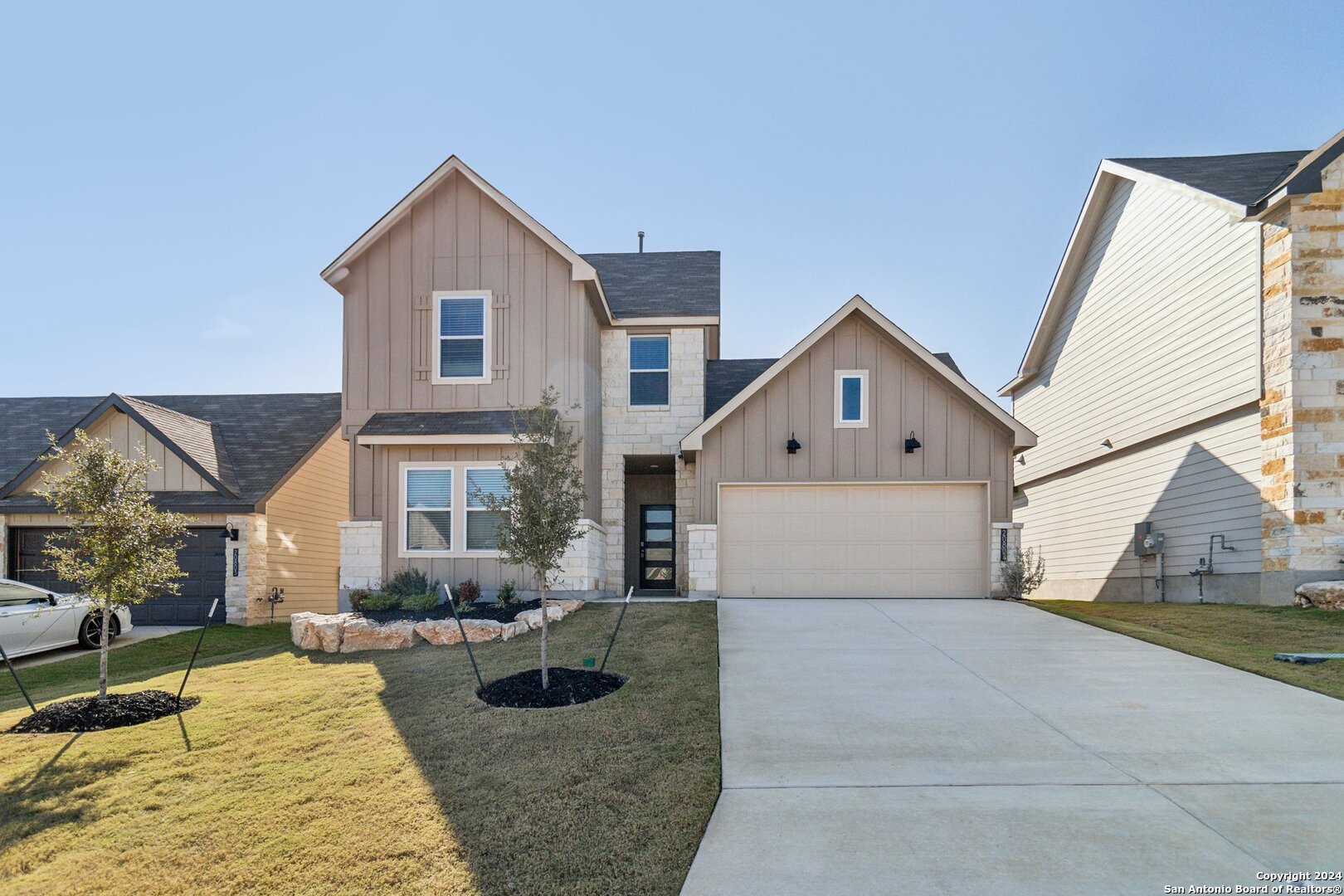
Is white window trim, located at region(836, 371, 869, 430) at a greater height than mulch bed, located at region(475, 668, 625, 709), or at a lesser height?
greater

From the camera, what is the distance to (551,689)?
8039mm

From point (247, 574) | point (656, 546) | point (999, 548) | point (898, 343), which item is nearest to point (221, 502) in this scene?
point (247, 574)

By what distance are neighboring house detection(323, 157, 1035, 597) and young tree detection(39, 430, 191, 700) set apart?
5.00 m

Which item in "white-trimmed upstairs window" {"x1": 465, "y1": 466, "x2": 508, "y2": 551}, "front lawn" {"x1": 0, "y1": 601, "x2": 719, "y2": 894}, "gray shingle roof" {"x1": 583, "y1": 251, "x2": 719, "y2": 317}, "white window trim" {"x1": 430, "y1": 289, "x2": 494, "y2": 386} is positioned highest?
"gray shingle roof" {"x1": 583, "y1": 251, "x2": 719, "y2": 317}

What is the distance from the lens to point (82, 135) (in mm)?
13344

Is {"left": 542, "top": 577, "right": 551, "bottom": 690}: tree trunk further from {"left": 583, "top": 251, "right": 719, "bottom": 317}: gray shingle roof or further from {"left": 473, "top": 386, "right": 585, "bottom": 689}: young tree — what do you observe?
{"left": 583, "top": 251, "right": 719, "bottom": 317}: gray shingle roof

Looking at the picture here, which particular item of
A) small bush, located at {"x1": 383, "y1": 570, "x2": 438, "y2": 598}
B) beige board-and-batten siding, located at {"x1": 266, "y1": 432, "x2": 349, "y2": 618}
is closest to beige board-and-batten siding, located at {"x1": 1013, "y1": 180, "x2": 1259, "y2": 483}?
small bush, located at {"x1": 383, "y1": 570, "x2": 438, "y2": 598}

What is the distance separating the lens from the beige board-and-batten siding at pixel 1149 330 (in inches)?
515

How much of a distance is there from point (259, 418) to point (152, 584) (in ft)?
36.1

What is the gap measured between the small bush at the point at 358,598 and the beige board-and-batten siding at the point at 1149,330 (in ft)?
47.5

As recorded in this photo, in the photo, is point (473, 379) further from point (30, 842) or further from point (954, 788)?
point (954, 788)

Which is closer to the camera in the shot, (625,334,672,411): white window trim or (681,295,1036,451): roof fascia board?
(681,295,1036,451): roof fascia board

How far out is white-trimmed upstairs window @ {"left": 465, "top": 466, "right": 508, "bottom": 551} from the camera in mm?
13469

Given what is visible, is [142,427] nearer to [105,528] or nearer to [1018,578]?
[105,528]
